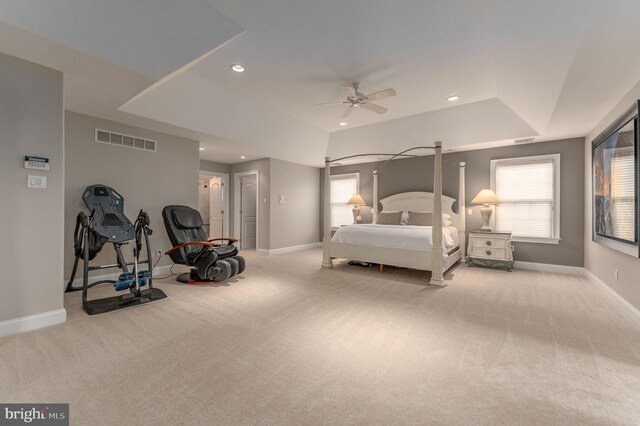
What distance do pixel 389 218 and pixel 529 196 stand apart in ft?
8.85

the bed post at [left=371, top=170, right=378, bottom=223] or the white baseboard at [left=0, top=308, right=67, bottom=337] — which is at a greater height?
the bed post at [left=371, top=170, right=378, bottom=223]

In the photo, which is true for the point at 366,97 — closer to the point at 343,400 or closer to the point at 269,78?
the point at 269,78

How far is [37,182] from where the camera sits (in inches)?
100

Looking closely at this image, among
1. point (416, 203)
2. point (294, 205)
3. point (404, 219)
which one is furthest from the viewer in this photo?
point (294, 205)

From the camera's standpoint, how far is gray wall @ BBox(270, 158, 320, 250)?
22.4ft

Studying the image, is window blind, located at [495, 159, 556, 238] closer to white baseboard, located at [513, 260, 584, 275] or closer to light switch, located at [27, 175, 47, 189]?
white baseboard, located at [513, 260, 584, 275]

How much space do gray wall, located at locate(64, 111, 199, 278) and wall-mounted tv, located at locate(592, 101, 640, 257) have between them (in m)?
6.10

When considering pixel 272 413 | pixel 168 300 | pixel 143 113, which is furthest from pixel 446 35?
pixel 168 300

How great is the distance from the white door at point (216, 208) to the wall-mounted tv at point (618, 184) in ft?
24.7

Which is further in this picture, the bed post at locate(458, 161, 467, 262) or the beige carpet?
the bed post at locate(458, 161, 467, 262)

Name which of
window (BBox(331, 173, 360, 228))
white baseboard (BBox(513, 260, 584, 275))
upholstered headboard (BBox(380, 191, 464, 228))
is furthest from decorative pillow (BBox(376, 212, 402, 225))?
white baseboard (BBox(513, 260, 584, 275))

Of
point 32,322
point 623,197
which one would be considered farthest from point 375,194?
point 32,322

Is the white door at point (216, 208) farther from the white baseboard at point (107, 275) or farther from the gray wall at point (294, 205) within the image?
the white baseboard at point (107, 275)

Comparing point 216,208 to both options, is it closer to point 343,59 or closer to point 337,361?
point 343,59
